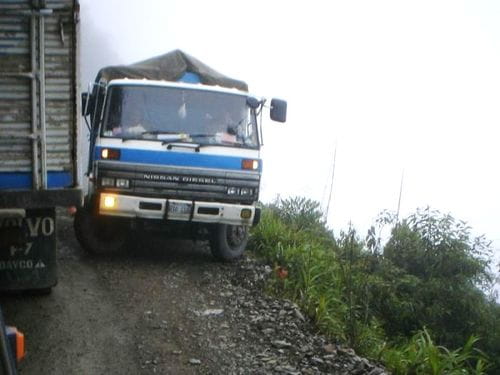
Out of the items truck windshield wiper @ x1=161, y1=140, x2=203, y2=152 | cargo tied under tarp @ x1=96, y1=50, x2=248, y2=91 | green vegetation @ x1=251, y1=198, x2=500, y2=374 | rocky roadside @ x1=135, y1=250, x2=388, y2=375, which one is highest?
cargo tied under tarp @ x1=96, y1=50, x2=248, y2=91

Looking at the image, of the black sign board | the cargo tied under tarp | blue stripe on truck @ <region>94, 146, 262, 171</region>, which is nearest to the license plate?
blue stripe on truck @ <region>94, 146, 262, 171</region>

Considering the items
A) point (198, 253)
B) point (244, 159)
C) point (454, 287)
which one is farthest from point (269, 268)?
point (454, 287)

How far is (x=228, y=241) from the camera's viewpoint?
733 cm

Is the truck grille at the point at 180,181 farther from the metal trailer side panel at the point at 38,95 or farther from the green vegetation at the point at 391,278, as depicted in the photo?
the metal trailer side panel at the point at 38,95

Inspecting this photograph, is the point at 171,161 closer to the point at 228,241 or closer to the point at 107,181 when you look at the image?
the point at 107,181

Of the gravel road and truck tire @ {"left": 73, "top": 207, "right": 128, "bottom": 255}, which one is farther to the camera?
truck tire @ {"left": 73, "top": 207, "right": 128, "bottom": 255}

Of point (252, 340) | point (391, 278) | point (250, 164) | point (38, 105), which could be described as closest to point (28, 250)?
point (38, 105)

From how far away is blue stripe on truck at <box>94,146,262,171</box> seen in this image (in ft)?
20.7

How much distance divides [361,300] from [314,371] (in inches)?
140

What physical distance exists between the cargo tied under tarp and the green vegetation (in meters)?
2.60

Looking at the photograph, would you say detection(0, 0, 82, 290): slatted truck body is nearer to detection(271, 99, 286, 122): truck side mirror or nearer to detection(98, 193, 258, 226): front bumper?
detection(98, 193, 258, 226): front bumper

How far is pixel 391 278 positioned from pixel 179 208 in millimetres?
5345

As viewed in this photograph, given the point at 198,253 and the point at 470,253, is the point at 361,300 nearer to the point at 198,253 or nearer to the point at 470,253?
the point at 198,253

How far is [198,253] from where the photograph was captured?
26.1ft
